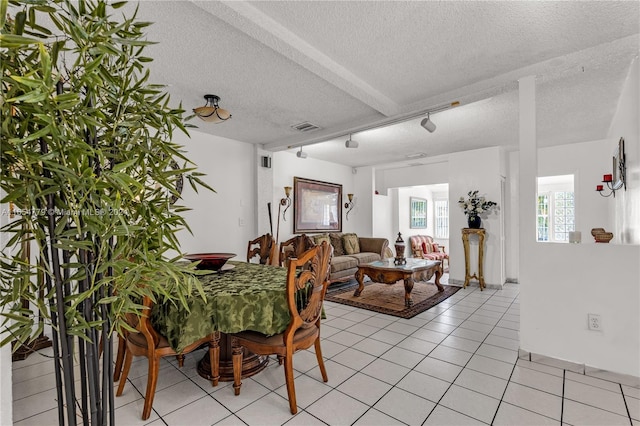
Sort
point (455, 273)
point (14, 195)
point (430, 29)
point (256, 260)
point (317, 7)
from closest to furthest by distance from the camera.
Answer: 1. point (14, 195)
2. point (317, 7)
3. point (430, 29)
4. point (256, 260)
5. point (455, 273)

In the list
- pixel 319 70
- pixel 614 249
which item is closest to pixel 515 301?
pixel 614 249

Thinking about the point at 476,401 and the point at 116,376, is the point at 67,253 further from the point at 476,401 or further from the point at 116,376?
the point at 476,401

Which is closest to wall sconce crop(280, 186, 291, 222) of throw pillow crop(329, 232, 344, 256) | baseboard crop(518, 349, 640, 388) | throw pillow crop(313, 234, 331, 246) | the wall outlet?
throw pillow crop(313, 234, 331, 246)

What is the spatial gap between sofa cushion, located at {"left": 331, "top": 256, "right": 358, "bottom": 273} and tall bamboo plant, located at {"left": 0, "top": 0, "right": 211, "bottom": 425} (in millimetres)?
4303

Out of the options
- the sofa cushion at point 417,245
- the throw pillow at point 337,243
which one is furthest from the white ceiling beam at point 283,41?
the sofa cushion at point 417,245

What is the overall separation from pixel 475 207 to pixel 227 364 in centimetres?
463

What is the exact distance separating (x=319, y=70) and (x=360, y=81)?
53 cm

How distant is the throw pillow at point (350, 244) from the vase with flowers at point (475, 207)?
2.20 m

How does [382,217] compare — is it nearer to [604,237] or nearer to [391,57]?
[604,237]

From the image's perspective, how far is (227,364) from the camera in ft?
7.35

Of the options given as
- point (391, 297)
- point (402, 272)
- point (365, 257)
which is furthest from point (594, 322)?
point (365, 257)

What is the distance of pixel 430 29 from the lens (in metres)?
2.05

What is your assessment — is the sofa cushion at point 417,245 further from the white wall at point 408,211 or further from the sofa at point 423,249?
the white wall at point 408,211

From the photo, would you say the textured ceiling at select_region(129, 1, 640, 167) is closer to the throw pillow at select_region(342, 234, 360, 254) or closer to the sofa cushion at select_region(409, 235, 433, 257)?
the throw pillow at select_region(342, 234, 360, 254)
